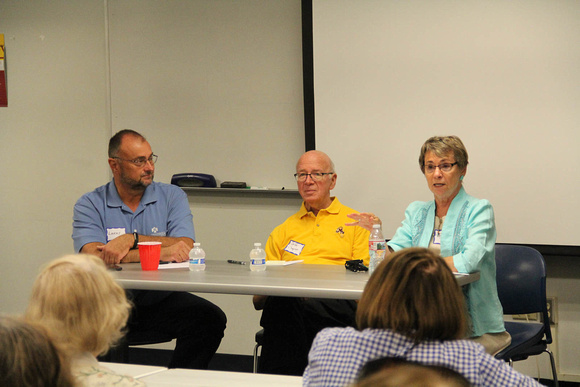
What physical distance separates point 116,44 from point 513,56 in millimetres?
2931

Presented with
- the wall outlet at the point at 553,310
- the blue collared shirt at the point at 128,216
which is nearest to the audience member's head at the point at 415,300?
the blue collared shirt at the point at 128,216

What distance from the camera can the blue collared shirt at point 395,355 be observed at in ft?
4.33

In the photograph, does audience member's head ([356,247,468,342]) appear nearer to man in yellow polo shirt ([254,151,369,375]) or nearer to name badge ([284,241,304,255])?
man in yellow polo shirt ([254,151,369,375])

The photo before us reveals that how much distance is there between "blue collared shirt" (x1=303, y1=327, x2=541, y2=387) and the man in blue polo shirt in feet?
6.43

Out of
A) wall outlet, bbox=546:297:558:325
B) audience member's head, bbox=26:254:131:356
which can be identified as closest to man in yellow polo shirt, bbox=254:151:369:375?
wall outlet, bbox=546:297:558:325

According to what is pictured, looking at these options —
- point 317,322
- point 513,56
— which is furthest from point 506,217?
point 317,322

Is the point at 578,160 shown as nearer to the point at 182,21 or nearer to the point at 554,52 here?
the point at 554,52

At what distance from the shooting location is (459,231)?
2975 mm

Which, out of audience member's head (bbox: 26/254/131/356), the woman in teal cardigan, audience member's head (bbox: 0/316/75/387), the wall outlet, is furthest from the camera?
the wall outlet

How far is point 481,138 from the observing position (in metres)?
3.95

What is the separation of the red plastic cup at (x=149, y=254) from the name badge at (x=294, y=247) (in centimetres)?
82

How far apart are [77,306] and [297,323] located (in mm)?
1682

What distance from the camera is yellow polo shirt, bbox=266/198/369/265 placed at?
11.4ft

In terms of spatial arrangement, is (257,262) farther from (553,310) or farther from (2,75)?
(2,75)
